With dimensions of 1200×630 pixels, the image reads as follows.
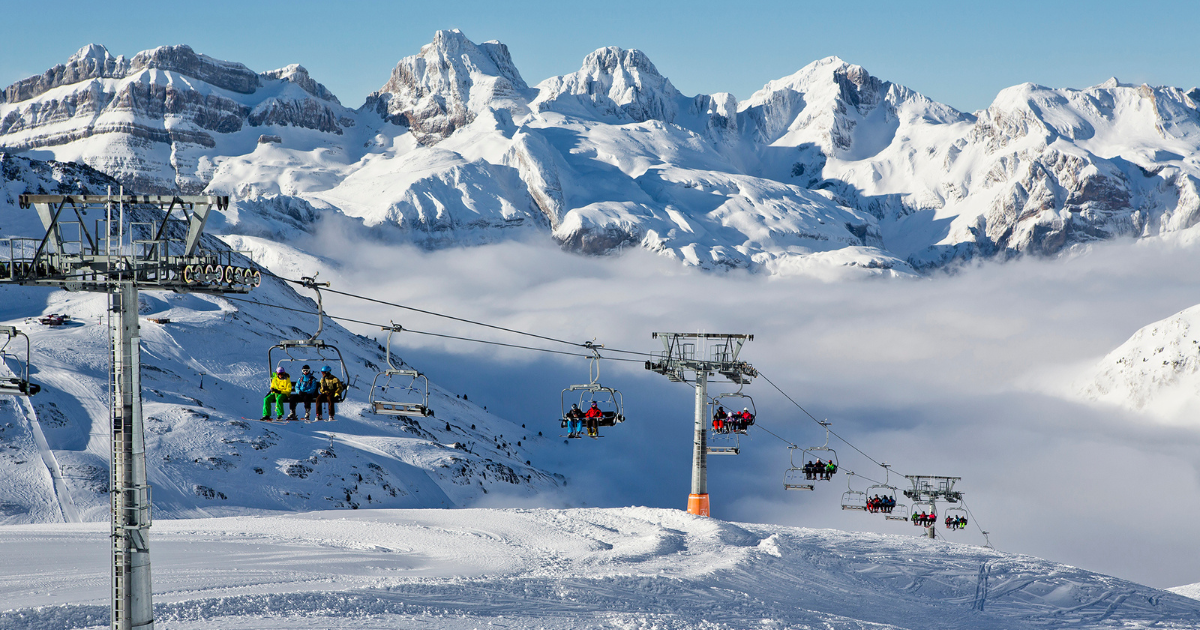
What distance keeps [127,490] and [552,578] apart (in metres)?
17.2

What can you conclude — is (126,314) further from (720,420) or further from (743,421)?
(720,420)

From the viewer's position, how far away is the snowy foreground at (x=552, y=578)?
2830 cm

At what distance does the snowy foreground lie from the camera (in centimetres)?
2830

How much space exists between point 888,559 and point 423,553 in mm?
19478

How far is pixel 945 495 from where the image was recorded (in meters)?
73.1

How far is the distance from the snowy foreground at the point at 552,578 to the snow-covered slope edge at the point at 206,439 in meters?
42.9

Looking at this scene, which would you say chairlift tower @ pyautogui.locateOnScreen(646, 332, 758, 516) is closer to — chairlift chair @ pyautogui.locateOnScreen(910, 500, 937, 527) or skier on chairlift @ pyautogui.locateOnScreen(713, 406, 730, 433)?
skier on chairlift @ pyautogui.locateOnScreen(713, 406, 730, 433)

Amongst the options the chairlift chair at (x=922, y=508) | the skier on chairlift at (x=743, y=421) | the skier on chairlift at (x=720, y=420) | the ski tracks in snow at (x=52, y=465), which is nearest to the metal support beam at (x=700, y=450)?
the skier on chairlift at (x=720, y=420)

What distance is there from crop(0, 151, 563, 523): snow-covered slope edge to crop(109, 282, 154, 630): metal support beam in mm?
62519

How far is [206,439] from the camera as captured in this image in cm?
9519

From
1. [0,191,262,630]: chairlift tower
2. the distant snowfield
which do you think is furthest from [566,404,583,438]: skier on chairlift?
the distant snowfield

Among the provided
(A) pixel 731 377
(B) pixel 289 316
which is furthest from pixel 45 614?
(B) pixel 289 316

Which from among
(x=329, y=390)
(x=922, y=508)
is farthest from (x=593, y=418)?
(x=922, y=508)

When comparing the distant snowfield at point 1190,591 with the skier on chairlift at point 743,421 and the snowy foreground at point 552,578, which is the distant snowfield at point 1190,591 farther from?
the skier on chairlift at point 743,421
